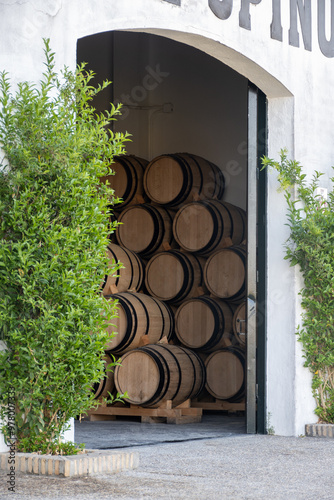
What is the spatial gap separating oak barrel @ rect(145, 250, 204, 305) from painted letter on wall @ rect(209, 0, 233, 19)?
3.08 metres

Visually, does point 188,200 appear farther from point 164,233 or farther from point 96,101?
point 96,101

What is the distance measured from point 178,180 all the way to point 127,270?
1.28 m

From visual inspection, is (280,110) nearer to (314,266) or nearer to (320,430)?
(314,266)

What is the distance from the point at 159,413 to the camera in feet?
24.8

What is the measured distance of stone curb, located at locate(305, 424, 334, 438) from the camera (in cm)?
658

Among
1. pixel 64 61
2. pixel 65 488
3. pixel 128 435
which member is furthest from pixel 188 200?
pixel 65 488

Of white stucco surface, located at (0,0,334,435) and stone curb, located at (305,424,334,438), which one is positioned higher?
white stucco surface, located at (0,0,334,435)

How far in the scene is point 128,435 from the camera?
21.5 ft

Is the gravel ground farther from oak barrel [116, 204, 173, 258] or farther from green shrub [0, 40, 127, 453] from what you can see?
oak barrel [116, 204, 173, 258]

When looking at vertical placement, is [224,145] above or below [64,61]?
above

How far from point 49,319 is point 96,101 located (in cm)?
646

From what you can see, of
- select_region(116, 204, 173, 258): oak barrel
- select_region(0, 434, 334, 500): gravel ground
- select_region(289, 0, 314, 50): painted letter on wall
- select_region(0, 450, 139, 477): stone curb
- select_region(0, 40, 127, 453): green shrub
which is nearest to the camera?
select_region(0, 434, 334, 500): gravel ground

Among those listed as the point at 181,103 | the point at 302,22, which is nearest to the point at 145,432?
the point at 302,22

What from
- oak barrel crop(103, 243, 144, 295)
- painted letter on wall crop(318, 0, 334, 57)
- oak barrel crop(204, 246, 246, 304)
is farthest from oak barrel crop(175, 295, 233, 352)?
painted letter on wall crop(318, 0, 334, 57)
